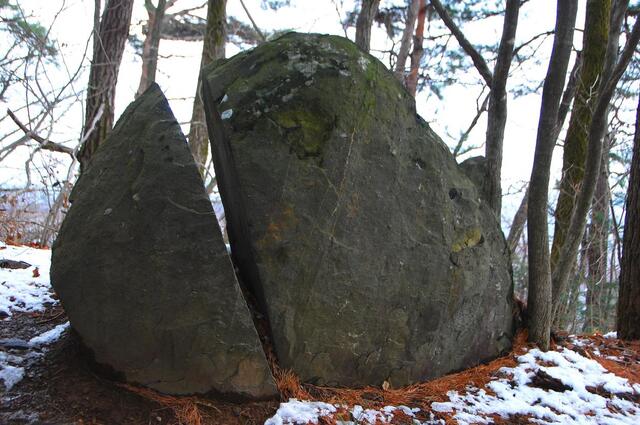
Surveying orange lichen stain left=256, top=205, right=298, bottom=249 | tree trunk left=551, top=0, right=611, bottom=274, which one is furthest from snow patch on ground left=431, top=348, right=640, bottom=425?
tree trunk left=551, top=0, right=611, bottom=274

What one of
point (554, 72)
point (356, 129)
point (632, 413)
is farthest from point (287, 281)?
point (554, 72)

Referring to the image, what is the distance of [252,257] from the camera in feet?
8.71

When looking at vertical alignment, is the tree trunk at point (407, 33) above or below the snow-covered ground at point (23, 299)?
above

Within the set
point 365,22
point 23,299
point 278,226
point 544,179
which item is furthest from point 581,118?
point 23,299

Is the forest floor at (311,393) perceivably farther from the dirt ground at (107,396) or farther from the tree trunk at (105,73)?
the tree trunk at (105,73)

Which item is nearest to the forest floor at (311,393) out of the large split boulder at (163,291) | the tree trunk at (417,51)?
the large split boulder at (163,291)

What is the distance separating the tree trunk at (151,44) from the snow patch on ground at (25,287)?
806 cm

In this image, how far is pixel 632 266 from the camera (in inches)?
166

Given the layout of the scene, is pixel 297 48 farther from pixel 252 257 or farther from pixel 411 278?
pixel 411 278

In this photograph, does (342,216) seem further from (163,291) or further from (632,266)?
(632,266)

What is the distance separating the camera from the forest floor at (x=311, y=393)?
7.42 feet

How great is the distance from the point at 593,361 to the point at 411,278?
5.21 feet

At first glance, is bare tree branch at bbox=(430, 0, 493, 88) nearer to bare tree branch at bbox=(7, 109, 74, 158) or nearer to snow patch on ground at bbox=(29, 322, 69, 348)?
snow patch on ground at bbox=(29, 322, 69, 348)

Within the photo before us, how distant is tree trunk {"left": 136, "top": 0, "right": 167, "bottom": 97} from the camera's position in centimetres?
1165
